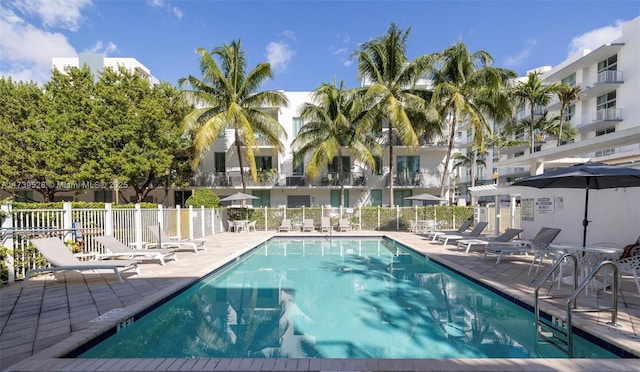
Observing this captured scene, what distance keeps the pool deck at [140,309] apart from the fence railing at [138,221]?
36.2 inches

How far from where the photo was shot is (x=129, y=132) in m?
18.1

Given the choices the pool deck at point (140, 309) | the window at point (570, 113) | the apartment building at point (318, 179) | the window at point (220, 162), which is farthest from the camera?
the window at point (570, 113)

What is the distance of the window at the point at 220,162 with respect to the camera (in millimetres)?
23109

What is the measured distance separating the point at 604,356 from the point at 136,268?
8249 millimetres

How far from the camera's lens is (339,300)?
19.5ft

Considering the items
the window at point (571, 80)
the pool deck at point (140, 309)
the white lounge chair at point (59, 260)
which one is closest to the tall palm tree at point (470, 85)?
the pool deck at point (140, 309)

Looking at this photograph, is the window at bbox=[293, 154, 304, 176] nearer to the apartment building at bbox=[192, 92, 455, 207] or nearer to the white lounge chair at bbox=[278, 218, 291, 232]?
the apartment building at bbox=[192, 92, 455, 207]

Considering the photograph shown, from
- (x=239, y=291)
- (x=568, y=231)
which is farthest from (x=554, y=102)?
(x=239, y=291)

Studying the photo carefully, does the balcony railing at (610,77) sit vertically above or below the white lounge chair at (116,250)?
above

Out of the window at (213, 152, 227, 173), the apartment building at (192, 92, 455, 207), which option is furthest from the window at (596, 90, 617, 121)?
the window at (213, 152, 227, 173)

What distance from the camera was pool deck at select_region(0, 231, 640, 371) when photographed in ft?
9.58

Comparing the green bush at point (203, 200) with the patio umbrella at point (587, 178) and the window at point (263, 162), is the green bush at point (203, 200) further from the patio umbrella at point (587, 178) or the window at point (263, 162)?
the patio umbrella at point (587, 178)

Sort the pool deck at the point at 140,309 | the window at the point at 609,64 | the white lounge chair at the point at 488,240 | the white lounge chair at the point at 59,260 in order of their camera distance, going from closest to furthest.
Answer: the pool deck at the point at 140,309, the white lounge chair at the point at 59,260, the white lounge chair at the point at 488,240, the window at the point at 609,64

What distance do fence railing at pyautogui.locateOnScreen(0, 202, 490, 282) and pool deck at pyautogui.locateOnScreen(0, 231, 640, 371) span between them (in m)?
0.92
